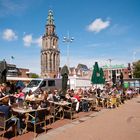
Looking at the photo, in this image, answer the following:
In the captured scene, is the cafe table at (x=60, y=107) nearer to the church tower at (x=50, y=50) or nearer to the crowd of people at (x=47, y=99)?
the crowd of people at (x=47, y=99)

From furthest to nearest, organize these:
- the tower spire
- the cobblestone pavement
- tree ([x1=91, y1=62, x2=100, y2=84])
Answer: the tower spire
tree ([x1=91, y1=62, x2=100, y2=84])
the cobblestone pavement

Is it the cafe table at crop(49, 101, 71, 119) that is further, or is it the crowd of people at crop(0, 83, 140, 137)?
the cafe table at crop(49, 101, 71, 119)

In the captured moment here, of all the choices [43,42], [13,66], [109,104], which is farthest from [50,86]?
[43,42]

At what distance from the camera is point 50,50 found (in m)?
110

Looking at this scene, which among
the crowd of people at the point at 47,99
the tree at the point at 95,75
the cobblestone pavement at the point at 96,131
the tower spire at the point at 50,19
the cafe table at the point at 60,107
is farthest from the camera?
the tower spire at the point at 50,19

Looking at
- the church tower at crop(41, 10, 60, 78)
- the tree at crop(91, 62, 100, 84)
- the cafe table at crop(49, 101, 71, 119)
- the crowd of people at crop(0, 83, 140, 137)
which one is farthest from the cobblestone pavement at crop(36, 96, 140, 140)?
the church tower at crop(41, 10, 60, 78)

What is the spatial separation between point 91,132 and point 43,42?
345ft

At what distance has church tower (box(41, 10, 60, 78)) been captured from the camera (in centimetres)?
11019

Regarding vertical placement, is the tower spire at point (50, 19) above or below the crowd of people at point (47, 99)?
above

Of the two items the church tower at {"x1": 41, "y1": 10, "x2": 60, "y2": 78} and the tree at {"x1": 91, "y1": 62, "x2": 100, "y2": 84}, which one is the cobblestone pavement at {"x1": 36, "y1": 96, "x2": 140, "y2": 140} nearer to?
the tree at {"x1": 91, "y1": 62, "x2": 100, "y2": 84}

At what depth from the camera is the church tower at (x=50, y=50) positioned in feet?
362

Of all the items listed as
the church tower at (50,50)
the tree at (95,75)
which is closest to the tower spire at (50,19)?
the church tower at (50,50)

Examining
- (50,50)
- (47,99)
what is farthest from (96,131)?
(50,50)

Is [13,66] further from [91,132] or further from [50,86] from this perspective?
[91,132]
